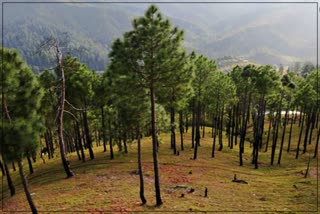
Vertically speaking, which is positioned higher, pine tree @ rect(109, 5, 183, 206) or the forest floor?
pine tree @ rect(109, 5, 183, 206)

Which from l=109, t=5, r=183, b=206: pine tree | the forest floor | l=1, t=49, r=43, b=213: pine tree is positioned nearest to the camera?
l=1, t=49, r=43, b=213: pine tree

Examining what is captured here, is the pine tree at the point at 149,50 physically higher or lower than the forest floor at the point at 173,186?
higher

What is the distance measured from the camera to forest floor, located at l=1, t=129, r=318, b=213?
94.8ft

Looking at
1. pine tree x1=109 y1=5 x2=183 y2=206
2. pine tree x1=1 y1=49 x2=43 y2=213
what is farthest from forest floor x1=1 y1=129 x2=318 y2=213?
pine tree x1=1 y1=49 x2=43 y2=213

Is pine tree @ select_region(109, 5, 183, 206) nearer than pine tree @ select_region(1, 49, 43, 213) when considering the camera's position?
No

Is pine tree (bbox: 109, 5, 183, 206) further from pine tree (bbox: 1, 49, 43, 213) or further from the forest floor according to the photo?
pine tree (bbox: 1, 49, 43, 213)

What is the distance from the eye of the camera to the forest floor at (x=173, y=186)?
94.8 feet

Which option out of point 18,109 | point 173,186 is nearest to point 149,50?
point 18,109

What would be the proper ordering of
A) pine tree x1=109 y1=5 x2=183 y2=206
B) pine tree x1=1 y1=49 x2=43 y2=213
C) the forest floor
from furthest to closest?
1. the forest floor
2. pine tree x1=109 y1=5 x2=183 y2=206
3. pine tree x1=1 y1=49 x2=43 y2=213

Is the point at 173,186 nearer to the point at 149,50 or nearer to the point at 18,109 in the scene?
the point at 149,50

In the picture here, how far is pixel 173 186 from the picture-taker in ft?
117

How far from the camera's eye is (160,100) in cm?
3108

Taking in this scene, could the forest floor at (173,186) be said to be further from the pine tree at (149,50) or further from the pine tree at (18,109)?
the pine tree at (18,109)

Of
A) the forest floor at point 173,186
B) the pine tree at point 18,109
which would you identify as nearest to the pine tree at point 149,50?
the forest floor at point 173,186
